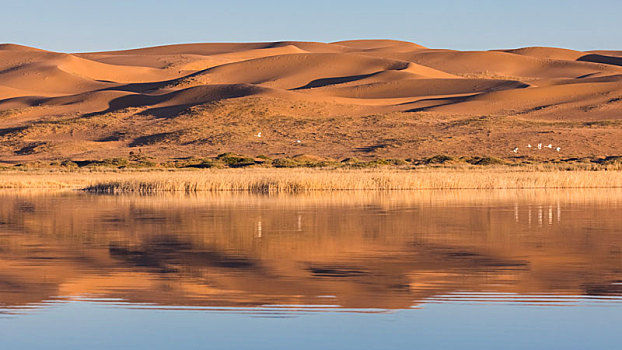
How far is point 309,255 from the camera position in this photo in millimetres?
15383

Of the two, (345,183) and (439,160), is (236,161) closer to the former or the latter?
(439,160)

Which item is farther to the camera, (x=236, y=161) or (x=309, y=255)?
(x=236, y=161)

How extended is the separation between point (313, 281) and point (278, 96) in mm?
100415

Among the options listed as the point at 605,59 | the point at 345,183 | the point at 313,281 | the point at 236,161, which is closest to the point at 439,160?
the point at 236,161

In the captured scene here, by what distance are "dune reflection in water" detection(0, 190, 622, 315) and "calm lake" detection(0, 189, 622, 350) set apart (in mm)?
37

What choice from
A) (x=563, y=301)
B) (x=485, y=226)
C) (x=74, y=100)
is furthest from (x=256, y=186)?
(x=74, y=100)

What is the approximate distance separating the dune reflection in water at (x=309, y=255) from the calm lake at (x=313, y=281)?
4 cm

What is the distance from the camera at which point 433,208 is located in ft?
86.4

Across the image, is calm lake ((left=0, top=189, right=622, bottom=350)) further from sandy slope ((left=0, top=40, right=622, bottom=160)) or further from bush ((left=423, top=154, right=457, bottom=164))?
sandy slope ((left=0, top=40, right=622, bottom=160))

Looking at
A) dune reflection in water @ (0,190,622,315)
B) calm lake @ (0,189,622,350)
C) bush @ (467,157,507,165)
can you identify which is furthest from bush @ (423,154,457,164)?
calm lake @ (0,189,622,350)

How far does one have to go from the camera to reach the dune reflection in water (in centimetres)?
1122

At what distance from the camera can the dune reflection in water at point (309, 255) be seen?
36.8 feet

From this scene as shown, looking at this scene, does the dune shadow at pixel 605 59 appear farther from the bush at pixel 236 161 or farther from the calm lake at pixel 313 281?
the calm lake at pixel 313 281

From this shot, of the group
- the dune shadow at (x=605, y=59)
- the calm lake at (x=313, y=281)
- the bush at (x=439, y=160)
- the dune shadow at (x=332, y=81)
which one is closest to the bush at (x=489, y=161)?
the bush at (x=439, y=160)
